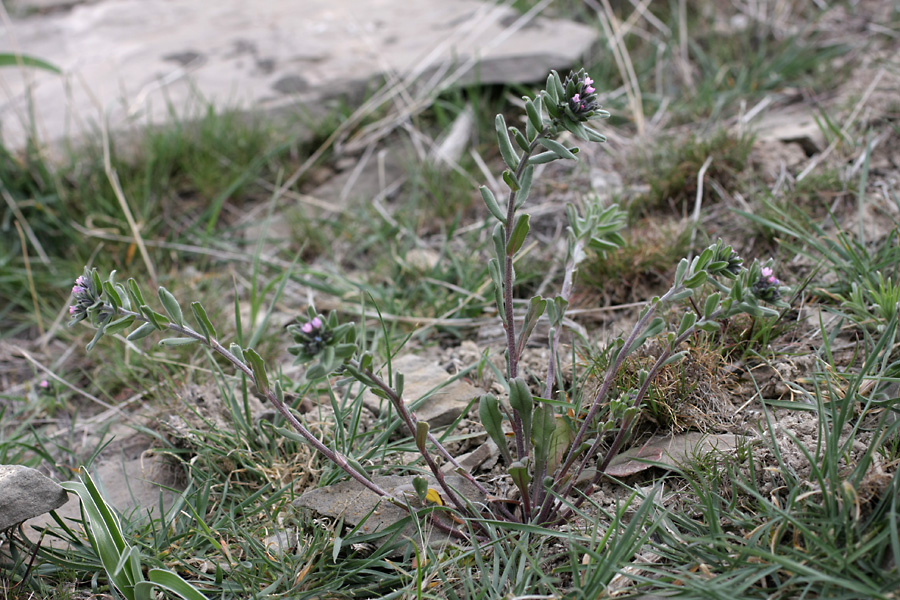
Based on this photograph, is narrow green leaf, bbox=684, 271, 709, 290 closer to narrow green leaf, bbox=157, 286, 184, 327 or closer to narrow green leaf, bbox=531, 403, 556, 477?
narrow green leaf, bbox=531, 403, 556, 477

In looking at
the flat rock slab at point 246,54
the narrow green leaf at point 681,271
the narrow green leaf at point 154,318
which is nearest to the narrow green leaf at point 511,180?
the narrow green leaf at point 681,271

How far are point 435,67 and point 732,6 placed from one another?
6.00 feet

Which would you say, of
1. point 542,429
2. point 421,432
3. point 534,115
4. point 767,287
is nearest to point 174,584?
point 421,432

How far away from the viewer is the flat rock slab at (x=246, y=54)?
11.0ft

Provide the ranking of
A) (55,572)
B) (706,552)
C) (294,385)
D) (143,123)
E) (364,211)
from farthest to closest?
1. (143,123)
2. (364,211)
3. (294,385)
4. (55,572)
5. (706,552)

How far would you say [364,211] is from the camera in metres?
2.88

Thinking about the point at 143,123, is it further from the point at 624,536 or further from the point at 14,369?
the point at 624,536

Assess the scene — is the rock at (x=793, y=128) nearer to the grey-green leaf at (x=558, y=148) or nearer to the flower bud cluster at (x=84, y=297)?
the grey-green leaf at (x=558, y=148)

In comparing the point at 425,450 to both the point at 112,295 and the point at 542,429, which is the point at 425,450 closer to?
the point at 542,429

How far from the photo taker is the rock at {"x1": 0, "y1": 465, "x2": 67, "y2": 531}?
140cm

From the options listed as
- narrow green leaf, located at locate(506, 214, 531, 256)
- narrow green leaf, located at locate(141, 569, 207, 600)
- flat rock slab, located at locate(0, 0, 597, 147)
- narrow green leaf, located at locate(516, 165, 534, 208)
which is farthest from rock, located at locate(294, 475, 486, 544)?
flat rock slab, located at locate(0, 0, 597, 147)

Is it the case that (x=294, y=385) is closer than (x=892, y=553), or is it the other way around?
(x=892, y=553)

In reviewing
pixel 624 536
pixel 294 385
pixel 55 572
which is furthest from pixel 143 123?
pixel 624 536

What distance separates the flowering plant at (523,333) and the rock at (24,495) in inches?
17.4
